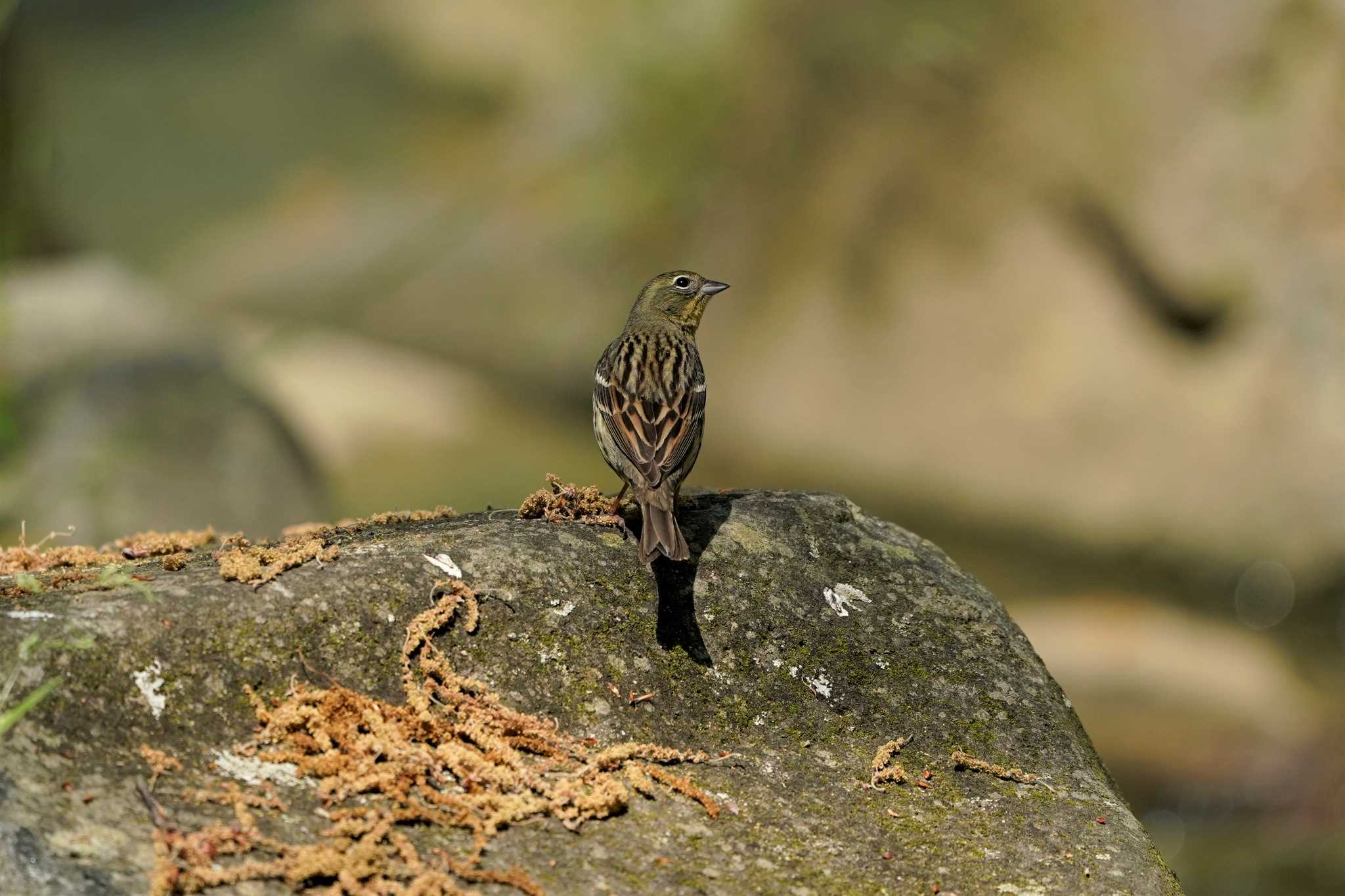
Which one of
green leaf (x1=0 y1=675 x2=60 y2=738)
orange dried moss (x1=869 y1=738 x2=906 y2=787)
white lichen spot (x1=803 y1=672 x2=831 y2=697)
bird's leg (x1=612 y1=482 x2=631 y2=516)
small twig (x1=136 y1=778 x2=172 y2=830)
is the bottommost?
small twig (x1=136 y1=778 x2=172 y2=830)

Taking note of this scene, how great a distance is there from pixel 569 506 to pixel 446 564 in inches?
36.4

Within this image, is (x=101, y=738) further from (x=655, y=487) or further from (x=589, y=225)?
(x=589, y=225)

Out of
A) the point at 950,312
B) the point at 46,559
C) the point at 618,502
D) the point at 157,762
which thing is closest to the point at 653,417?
the point at 618,502

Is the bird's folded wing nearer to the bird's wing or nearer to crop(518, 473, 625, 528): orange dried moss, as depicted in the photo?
the bird's wing

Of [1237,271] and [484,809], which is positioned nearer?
[484,809]

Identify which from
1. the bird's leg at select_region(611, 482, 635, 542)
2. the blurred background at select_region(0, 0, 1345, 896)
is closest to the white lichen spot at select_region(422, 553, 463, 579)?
the bird's leg at select_region(611, 482, 635, 542)

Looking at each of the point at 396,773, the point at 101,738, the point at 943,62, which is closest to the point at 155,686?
the point at 101,738

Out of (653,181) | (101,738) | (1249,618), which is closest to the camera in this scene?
(101,738)

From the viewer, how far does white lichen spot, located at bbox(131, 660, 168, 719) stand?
3488 mm

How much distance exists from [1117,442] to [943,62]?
15.4 feet

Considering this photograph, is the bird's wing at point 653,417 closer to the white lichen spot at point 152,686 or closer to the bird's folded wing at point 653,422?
the bird's folded wing at point 653,422

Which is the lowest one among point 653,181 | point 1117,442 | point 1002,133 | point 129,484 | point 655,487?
point 129,484

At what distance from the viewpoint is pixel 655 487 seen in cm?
510

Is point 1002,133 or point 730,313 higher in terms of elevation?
point 1002,133
